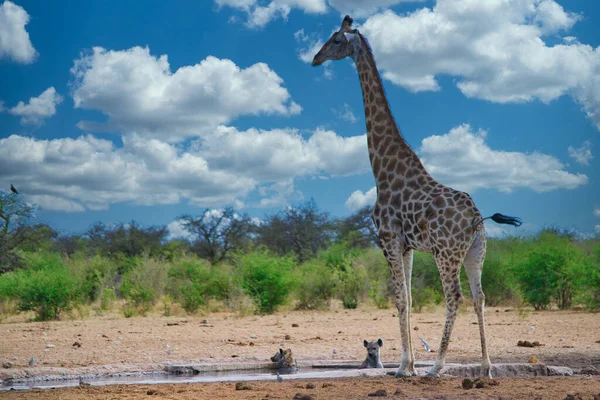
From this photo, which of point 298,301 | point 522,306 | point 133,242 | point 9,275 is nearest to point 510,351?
point 522,306

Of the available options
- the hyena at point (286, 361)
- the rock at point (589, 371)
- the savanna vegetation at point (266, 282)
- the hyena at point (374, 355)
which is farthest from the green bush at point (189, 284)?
the rock at point (589, 371)

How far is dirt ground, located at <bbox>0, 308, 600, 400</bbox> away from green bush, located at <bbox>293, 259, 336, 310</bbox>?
2230 millimetres

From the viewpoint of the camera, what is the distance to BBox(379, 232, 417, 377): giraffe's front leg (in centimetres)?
856

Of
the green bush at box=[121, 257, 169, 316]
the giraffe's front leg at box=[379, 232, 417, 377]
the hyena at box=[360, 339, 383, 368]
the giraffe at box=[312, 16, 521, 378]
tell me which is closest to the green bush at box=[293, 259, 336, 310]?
the green bush at box=[121, 257, 169, 316]

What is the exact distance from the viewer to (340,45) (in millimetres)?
9742

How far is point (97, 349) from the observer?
12.6m

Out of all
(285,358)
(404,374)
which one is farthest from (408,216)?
(285,358)

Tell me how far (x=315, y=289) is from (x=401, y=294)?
15044 mm

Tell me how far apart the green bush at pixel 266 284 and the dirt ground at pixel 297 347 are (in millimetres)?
627

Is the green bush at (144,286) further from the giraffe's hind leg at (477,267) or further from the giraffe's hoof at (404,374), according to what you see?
the giraffe's hind leg at (477,267)

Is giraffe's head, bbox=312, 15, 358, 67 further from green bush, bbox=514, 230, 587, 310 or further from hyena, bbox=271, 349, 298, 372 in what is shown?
green bush, bbox=514, 230, 587, 310

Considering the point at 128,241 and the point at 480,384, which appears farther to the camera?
the point at 128,241

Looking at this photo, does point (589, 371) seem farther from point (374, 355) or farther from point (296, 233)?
point (296, 233)

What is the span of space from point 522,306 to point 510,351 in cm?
1139
